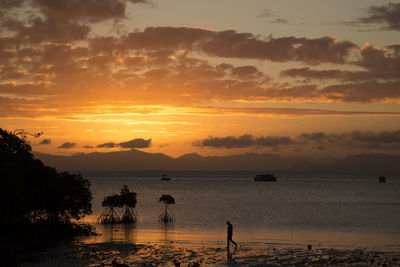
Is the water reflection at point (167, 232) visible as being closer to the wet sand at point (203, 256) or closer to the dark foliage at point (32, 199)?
the wet sand at point (203, 256)

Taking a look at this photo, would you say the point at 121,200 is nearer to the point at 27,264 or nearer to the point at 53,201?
the point at 53,201

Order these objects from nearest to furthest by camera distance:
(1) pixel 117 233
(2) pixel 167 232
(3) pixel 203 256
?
(3) pixel 203 256 < (1) pixel 117 233 < (2) pixel 167 232

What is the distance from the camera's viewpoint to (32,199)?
40.0m

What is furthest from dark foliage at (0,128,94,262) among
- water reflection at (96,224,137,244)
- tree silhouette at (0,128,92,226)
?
water reflection at (96,224,137,244)

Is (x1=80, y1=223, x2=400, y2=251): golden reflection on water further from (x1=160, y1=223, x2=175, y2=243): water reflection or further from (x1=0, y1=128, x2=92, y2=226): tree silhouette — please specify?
(x1=0, y1=128, x2=92, y2=226): tree silhouette

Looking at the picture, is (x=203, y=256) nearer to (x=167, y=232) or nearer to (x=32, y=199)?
(x=32, y=199)

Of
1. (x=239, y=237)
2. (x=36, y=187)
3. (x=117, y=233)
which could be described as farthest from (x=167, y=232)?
(x=36, y=187)

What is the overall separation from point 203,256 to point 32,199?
15558 mm

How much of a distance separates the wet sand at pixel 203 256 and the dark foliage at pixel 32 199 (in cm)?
317

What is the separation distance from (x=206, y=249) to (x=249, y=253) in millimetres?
4101

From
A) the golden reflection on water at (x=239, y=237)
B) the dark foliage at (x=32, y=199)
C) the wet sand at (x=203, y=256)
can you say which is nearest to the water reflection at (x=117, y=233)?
the golden reflection on water at (x=239, y=237)

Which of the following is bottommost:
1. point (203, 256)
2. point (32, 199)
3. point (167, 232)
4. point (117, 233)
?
point (167, 232)

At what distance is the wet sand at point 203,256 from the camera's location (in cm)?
3334

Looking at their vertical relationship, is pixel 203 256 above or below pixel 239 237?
above
